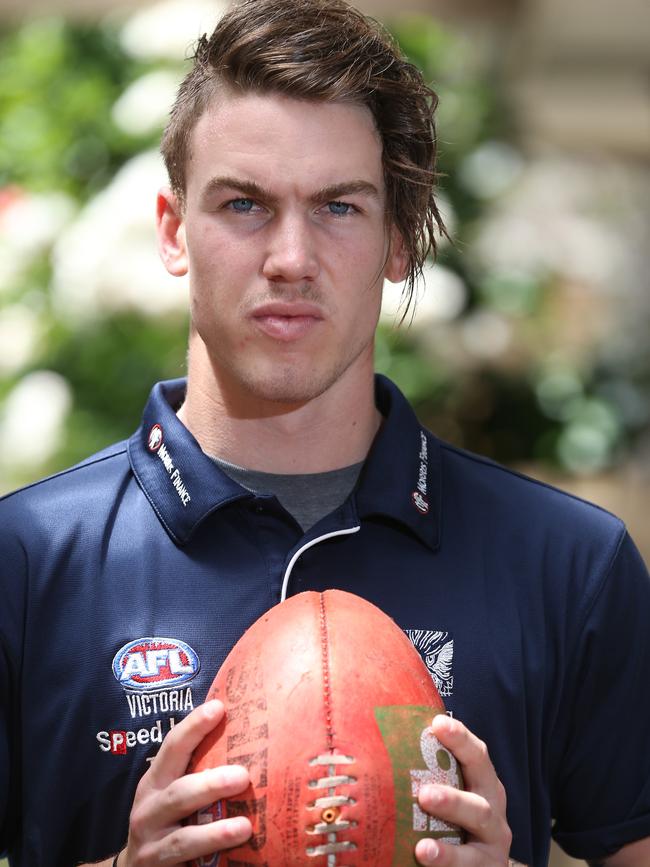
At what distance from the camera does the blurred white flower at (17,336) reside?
16.3ft

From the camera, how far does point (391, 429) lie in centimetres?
242

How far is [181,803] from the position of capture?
1746mm

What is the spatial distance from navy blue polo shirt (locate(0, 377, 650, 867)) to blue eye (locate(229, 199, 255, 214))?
39cm

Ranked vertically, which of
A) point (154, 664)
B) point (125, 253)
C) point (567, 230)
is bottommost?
point (154, 664)

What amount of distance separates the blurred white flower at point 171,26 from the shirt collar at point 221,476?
2721mm

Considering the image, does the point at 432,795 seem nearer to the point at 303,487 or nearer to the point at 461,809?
the point at 461,809

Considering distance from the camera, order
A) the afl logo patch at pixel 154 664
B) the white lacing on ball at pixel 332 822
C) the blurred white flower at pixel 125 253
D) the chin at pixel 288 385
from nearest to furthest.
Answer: the white lacing on ball at pixel 332 822, the afl logo patch at pixel 154 664, the chin at pixel 288 385, the blurred white flower at pixel 125 253

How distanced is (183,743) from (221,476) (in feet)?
1.87

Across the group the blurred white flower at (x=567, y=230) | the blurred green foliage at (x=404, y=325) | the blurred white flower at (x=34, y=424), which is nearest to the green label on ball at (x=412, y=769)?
the blurred green foliage at (x=404, y=325)

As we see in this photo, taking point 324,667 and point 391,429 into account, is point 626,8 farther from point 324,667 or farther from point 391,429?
point 324,667

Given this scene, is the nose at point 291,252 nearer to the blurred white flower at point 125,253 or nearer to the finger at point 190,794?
the finger at point 190,794

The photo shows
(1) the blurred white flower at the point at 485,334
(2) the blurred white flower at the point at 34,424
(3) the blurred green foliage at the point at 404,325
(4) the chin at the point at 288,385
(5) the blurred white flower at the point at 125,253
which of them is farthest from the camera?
(1) the blurred white flower at the point at 485,334

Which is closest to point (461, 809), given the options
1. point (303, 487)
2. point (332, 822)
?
point (332, 822)

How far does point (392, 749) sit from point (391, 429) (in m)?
0.78
